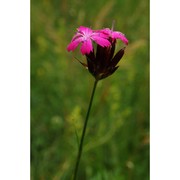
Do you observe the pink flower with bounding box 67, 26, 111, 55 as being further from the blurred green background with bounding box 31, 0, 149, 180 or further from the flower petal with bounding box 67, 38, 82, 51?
the blurred green background with bounding box 31, 0, 149, 180

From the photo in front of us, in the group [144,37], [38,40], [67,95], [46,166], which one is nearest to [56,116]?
[67,95]

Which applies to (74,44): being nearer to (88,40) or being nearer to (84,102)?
(88,40)

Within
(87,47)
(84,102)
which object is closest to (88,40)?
(87,47)

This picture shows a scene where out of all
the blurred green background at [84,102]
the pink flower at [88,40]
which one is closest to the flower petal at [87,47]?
the pink flower at [88,40]

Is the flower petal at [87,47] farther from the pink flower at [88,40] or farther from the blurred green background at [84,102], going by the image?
the blurred green background at [84,102]

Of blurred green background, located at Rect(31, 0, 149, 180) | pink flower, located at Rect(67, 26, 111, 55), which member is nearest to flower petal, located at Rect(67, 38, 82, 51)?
pink flower, located at Rect(67, 26, 111, 55)
